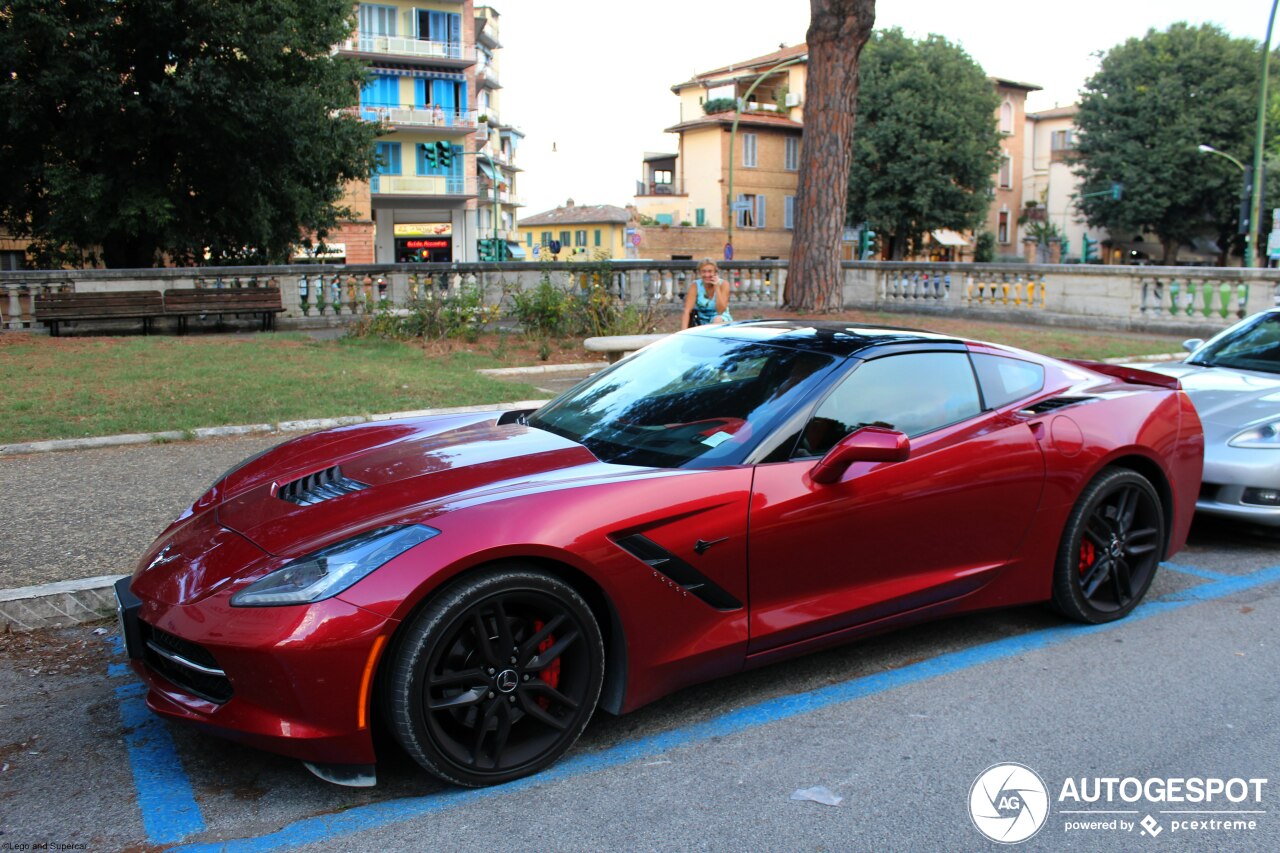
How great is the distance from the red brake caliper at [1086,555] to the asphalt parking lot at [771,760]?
30 centimetres

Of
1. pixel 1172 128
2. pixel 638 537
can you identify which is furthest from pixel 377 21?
pixel 638 537

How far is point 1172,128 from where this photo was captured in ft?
169

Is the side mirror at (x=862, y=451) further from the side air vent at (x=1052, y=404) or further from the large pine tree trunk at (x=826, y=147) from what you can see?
the large pine tree trunk at (x=826, y=147)

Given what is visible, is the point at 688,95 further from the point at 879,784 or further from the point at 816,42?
the point at 879,784

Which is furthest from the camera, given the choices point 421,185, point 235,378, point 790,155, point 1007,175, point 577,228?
→ point 577,228

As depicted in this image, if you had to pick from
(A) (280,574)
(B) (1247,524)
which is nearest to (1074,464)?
(B) (1247,524)

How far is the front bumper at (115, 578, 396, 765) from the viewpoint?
9.53 feet

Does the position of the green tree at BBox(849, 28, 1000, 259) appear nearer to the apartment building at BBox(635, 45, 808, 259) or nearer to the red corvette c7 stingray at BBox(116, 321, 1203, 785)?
the apartment building at BBox(635, 45, 808, 259)

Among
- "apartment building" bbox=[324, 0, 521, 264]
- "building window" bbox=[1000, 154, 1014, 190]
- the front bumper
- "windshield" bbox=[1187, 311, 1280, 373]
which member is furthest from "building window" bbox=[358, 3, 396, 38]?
the front bumper

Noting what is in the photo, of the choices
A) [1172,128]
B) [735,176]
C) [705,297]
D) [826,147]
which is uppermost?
[1172,128]

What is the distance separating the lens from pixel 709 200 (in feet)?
217

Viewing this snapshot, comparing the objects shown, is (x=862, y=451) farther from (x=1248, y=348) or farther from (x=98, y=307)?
(x=98, y=307)

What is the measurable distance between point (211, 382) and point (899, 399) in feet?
28.8

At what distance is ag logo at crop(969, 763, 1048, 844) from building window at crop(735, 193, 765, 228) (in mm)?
62000
